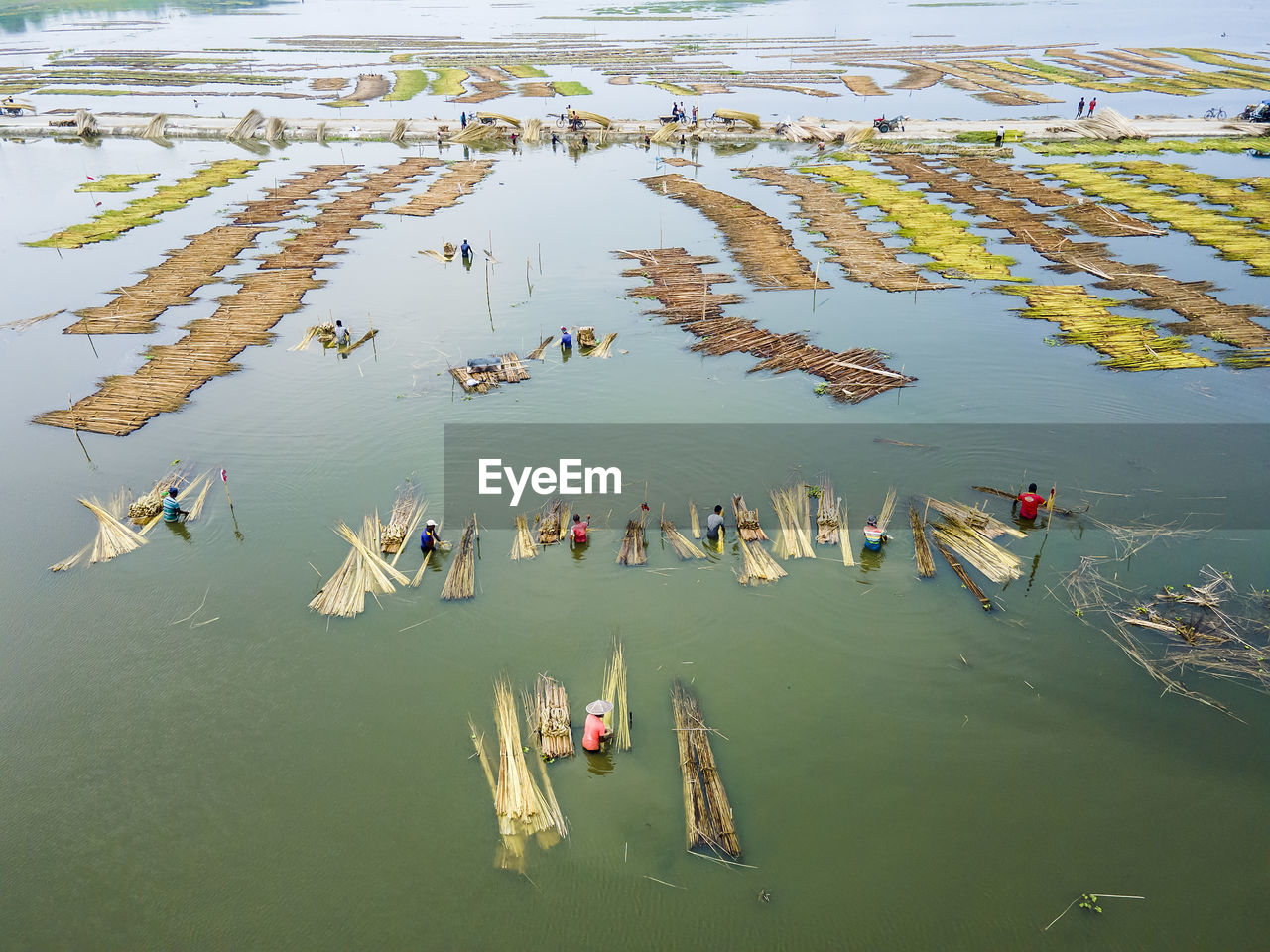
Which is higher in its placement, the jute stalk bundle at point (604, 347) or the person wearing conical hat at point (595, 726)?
the jute stalk bundle at point (604, 347)

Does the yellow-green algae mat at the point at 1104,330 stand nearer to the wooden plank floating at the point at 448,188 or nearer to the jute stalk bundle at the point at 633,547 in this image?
the jute stalk bundle at the point at 633,547

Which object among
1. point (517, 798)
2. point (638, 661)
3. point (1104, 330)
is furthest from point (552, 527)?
point (1104, 330)

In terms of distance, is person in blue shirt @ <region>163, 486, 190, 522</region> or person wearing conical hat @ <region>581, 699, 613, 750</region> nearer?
person wearing conical hat @ <region>581, 699, 613, 750</region>

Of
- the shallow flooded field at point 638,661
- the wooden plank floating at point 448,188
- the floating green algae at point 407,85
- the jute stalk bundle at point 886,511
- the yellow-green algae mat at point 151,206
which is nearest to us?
the shallow flooded field at point 638,661

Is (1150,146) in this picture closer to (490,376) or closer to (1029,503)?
(1029,503)

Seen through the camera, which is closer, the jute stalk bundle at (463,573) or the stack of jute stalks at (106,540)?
the jute stalk bundle at (463,573)

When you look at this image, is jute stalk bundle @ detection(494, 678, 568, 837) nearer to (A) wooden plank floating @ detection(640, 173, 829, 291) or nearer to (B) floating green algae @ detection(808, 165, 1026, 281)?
(A) wooden plank floating @ detection(640, 173, 829, 291)

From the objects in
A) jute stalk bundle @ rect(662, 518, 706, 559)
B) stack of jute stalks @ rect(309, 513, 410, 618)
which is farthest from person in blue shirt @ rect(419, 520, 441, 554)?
jute stalk bundle @ rect(662, 518, 706, 559)

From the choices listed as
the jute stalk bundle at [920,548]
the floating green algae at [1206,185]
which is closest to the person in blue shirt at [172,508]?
the jute stalk bundle at [920,548]
